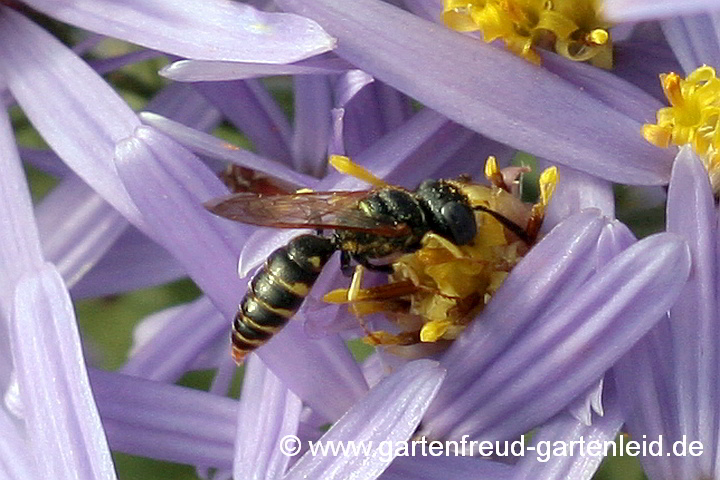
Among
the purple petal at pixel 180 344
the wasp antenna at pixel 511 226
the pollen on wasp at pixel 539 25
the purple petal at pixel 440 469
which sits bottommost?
the purple petal at pixel 180 344

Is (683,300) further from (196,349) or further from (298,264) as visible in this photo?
(196,349)

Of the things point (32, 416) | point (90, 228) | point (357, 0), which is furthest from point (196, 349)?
point (357, 0)

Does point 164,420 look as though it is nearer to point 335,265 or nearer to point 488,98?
point 335,265

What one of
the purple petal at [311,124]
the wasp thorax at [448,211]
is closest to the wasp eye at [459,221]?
the wasp thorax at [448,211]

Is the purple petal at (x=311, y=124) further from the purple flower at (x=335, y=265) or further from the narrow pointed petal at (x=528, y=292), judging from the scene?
the narrow pointed petal at (x=528, y=292)

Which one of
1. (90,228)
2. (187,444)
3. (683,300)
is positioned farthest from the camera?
(90,228)

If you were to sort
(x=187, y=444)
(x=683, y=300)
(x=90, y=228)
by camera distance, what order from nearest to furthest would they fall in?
1. (x=683, y=300)
2. (x=187, y=444)
3. (x=90, y=228)
